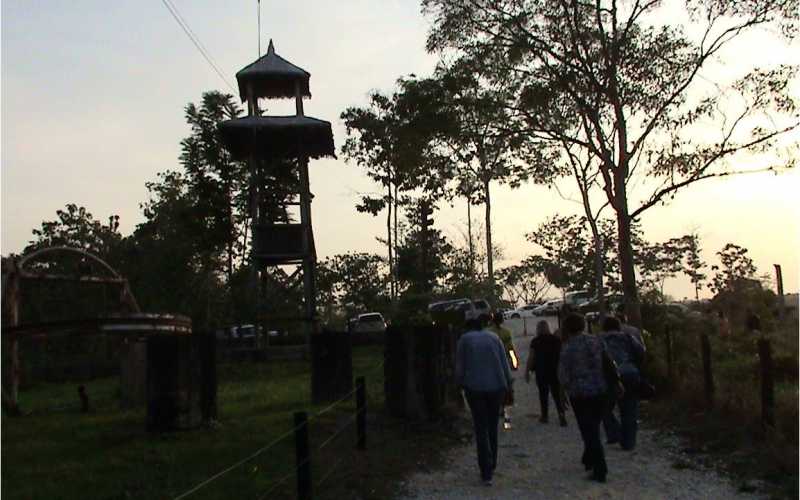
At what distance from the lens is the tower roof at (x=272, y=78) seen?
3291 centimetres

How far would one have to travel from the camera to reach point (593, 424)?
30.1 ft

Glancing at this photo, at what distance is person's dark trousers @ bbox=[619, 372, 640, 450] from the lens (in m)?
10.9

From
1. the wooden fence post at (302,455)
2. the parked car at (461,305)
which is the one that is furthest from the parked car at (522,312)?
the wooden fence post at (302,455)

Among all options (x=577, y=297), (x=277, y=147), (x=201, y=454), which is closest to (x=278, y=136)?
(x=277, y=147)

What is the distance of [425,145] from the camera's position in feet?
74.6

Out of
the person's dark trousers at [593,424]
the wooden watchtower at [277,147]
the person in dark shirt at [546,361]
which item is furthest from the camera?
the wooden watchtower at [277,147]

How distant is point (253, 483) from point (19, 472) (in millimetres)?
2638

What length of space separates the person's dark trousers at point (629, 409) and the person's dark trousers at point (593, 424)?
1.70 meters

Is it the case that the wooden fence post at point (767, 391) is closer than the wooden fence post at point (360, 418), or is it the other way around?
the wooden fence post at point (767, 391)

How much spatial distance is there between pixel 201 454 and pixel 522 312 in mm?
58771

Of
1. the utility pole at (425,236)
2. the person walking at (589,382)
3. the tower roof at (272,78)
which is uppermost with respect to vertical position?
the tower roof at (272,78)

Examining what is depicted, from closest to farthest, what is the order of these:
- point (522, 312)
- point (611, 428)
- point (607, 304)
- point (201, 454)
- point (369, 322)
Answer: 1. point (201, 454)
2. point (611, 428)
3. point (607, 304)
4. point (369, 322)
5. point (522, 312)

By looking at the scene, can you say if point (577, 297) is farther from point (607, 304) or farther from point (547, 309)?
point (607, 304)

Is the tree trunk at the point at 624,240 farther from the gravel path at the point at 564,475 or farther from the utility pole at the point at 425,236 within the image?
the utility pole at the point at 425,236
